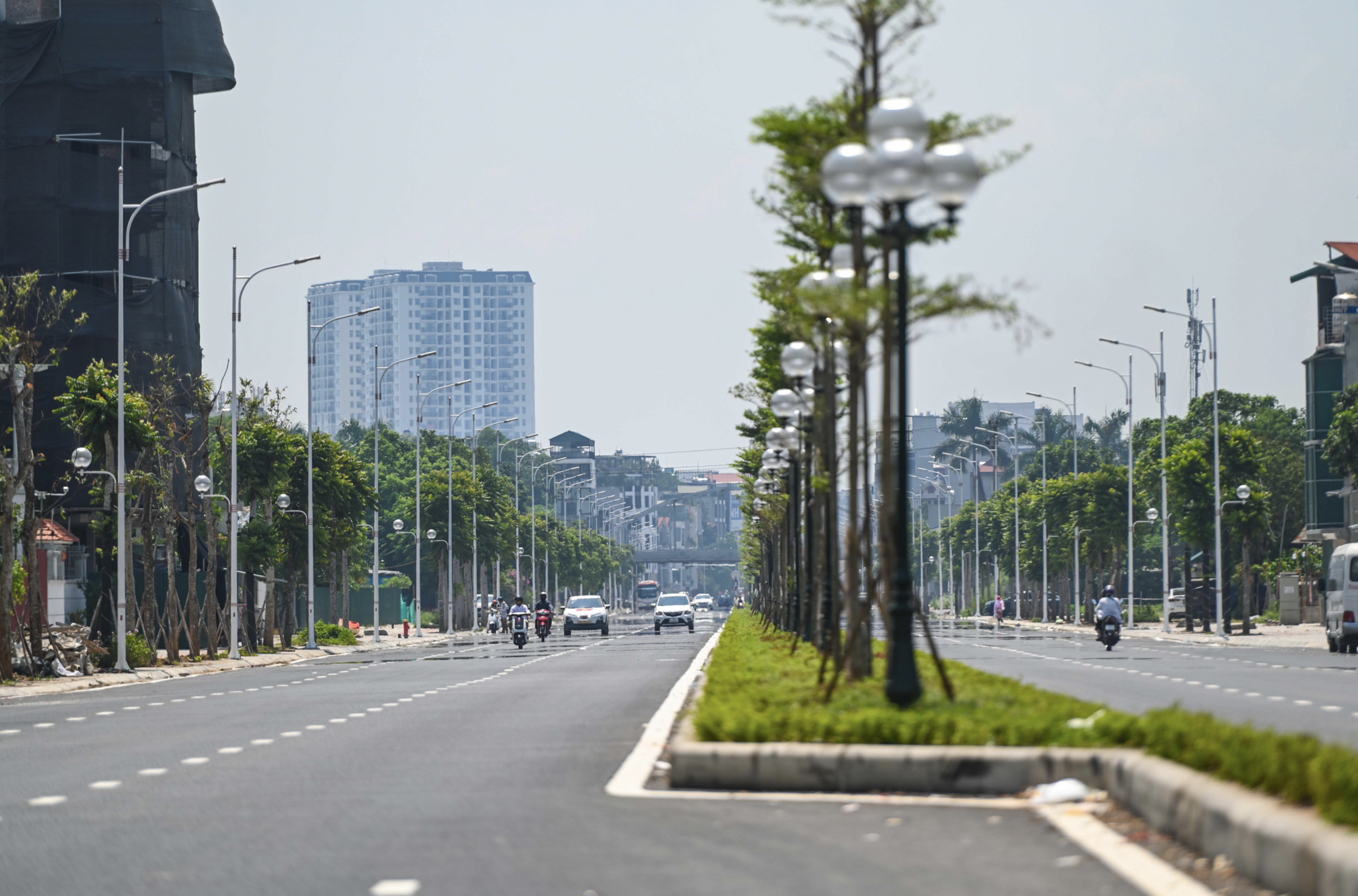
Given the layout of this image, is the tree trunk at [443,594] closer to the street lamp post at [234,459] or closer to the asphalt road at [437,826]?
the street lamp post at [234,459]

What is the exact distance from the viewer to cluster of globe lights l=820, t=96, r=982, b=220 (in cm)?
1344

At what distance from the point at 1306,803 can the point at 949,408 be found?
175 meters

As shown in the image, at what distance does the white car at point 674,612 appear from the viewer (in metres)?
80.6

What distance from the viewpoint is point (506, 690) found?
27359 millimetres

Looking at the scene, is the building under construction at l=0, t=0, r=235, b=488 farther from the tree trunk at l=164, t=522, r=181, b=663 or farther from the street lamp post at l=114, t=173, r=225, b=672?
the street lamp post at l=114, t=173, r=225, b=672

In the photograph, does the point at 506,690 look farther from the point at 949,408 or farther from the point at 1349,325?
the point at 949,408

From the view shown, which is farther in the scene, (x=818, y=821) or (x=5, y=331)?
(x=5, y=331)

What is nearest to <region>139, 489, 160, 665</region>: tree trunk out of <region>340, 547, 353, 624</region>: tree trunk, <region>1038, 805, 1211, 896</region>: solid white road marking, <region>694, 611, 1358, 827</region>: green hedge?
<region>340, 547, 353, 624</region>: tree trunk

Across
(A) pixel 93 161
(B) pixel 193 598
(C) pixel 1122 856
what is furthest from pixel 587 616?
(C) pixel 1122 856

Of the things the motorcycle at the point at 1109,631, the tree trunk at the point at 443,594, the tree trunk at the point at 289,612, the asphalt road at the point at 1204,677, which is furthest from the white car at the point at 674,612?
the motorcycle at the point at 1109,631

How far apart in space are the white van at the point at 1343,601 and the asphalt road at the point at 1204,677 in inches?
25.6

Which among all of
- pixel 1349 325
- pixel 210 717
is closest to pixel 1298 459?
pixel 1349 325

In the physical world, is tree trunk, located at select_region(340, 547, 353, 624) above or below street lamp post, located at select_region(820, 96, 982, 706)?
below

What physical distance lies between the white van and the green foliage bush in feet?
117
